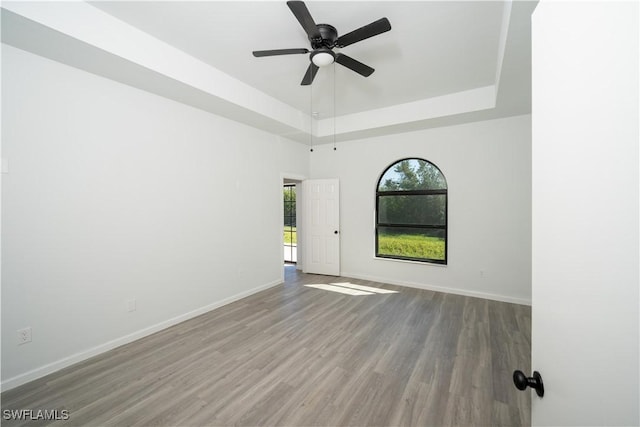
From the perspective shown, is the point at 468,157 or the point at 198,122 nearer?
the point at 198,122

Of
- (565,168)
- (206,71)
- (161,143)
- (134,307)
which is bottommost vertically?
(134,307)

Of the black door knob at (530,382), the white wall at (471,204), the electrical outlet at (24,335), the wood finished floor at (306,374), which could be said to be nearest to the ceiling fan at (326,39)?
the black door knob at (530,382)

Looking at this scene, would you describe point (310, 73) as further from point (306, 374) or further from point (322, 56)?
point (306, 374)

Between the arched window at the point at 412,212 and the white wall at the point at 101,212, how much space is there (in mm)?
2770

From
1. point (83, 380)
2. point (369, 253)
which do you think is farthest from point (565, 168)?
point (369, 253)

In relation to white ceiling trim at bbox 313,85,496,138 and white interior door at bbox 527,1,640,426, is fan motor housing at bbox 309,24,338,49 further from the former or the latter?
white ceiling trim at bbox 313,85,496,138

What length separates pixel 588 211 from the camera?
22.3 inches

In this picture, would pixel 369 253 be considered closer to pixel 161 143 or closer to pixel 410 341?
pixel 410 341

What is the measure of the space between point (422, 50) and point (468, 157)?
217cm

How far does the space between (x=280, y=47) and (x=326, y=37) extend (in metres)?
0.73

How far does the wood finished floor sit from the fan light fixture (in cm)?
276

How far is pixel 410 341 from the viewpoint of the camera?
2.88 m

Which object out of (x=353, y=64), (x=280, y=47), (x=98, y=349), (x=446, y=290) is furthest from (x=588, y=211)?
(x=446, y=290)

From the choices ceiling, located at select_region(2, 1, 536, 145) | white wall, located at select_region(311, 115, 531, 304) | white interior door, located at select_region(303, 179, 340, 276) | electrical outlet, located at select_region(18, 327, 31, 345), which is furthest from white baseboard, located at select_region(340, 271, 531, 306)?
electrical outlet, located at select_region(18, 327, 31, 345)
